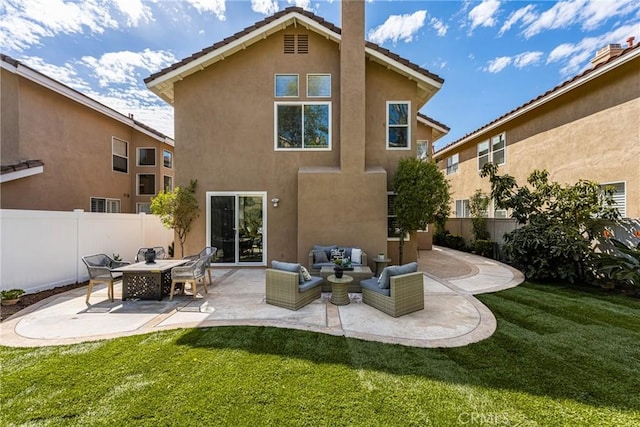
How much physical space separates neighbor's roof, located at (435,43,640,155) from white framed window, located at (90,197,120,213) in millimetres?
22847

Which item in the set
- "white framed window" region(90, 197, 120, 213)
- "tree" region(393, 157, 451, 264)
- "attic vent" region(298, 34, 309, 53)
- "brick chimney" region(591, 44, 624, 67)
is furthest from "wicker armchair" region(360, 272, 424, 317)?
"white framed window" region(90, 197, 120, 213)

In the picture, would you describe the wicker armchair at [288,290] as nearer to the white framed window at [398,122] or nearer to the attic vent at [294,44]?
the white framed window at [398,122]

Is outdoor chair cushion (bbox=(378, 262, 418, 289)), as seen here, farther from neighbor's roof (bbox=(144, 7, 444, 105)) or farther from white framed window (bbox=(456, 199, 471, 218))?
white framed window (bbox=(456, 199, 471, 218))

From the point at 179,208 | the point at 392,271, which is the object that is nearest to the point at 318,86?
the point at 179,208

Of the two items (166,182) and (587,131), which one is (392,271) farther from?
(166,182)

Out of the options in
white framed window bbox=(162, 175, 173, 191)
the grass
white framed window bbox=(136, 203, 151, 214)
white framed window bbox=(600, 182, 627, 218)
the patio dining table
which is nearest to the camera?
the grass

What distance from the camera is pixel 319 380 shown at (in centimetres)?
375

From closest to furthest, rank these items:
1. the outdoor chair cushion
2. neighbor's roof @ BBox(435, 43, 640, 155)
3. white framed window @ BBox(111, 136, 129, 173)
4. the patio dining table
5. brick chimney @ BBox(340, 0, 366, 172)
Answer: the outdoor chair cushion → the patio dining table → neighbor's roof @ BBox(435, 43, 640, 155) → brick chimney @ BBox(340, 0, 366, 172) → white framed window @ BBox(111, 136, 129, 173)

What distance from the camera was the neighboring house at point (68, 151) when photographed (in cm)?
1130

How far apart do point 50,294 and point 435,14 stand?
16425mm

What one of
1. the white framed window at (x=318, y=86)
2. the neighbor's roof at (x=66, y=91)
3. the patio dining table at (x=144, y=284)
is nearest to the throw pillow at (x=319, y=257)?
the patio dining table at (x=144, y=284)

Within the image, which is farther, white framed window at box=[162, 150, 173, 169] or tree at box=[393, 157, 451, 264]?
white framed window at box=[162, 150, 173, 169]

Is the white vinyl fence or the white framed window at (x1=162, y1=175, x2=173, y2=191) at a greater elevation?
the white framed window at (x1=162, y1=175, x2=173, y2=191)

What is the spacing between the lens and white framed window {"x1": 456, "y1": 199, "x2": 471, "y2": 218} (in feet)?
63.7
